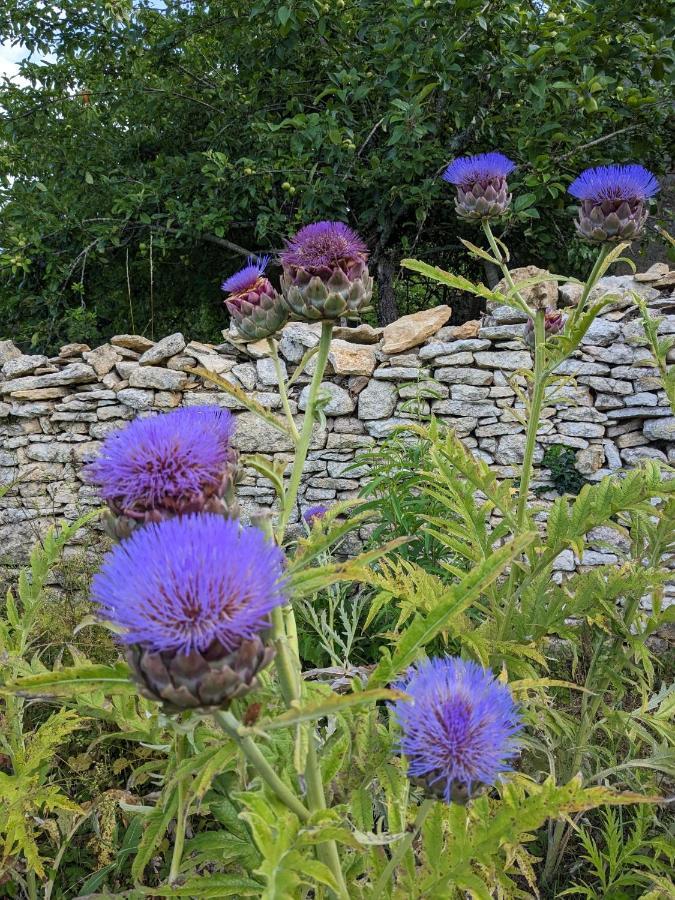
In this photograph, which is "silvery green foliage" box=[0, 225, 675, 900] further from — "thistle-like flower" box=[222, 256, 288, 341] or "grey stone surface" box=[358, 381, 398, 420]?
"grey stone surface" box=[358, 381, 398, 420]

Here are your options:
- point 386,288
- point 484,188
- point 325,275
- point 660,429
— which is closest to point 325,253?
point 325,275

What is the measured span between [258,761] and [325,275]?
951 millimetres

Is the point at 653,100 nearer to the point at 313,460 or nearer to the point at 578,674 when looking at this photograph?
the point at 313,460

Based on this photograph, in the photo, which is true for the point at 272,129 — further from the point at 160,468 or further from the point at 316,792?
the point at 316,792

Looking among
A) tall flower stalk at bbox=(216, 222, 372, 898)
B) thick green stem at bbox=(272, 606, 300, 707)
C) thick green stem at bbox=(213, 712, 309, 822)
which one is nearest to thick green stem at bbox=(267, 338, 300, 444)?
tall flower stalk at bbox=(216, 222, 372, 898)

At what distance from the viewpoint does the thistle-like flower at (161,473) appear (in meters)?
0.79

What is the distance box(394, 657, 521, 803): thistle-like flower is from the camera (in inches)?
30.8

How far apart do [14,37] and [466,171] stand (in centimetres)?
427

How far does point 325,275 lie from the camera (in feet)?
4.56

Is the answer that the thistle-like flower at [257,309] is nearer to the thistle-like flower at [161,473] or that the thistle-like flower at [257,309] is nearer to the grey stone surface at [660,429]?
the thistle-like flower at [161,473]

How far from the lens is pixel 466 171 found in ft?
6.15

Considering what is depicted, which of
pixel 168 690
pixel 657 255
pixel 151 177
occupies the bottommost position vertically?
pixel 168 690

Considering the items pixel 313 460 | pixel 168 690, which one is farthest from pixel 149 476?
pixel 313 460

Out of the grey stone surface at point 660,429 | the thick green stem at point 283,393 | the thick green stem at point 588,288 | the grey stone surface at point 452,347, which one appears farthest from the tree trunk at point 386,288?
the thick green stem at point 283,393
